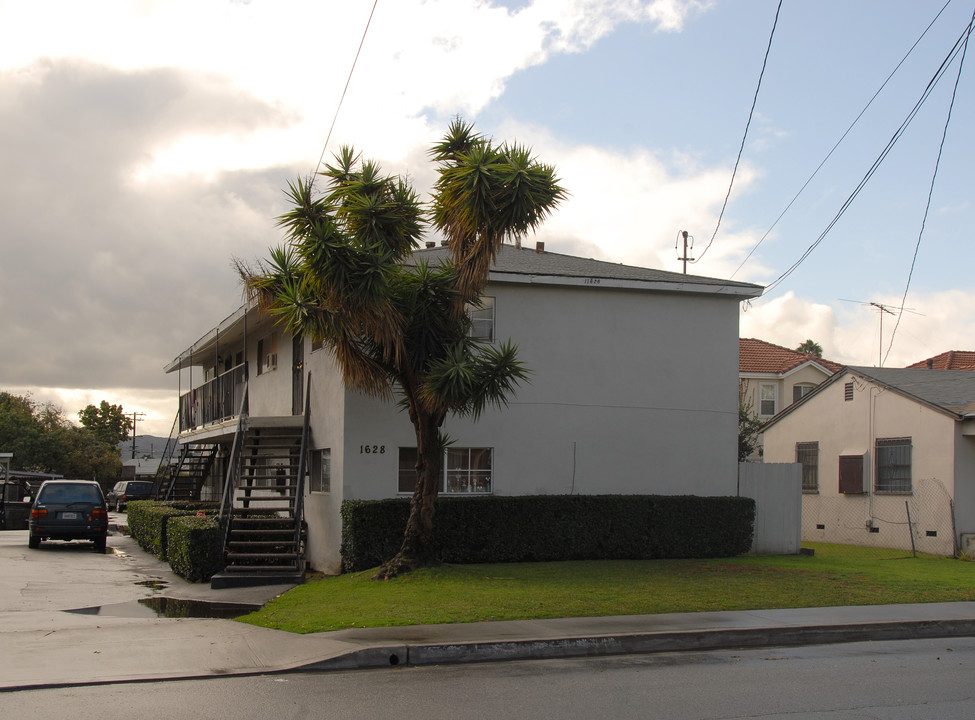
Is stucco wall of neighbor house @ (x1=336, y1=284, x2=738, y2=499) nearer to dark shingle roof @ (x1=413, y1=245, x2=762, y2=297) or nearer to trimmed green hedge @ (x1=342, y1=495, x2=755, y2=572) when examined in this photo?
dark shingle roof @ (x1=413, y1=245, x2=762, y2=297)

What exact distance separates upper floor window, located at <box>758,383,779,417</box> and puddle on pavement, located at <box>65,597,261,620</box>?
30.6 metres

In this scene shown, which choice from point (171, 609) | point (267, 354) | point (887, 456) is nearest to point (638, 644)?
point (171, 609)

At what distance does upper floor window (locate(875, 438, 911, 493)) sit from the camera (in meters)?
21.6

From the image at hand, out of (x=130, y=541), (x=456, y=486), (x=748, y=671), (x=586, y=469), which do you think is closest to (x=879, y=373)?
(x=586, y=469)

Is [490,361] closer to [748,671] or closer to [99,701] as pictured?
[748,671]

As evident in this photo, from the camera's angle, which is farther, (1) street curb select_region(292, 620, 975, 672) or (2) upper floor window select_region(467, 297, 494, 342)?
(2) upper floor window select_region(467, 297, 494, 342)

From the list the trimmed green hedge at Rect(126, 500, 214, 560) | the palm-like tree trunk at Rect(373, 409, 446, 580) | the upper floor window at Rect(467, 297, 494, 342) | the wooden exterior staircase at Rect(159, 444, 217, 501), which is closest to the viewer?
the palm-like tree trunk at Rect(373, 409, 446, 580)

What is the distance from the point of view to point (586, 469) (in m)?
17.8

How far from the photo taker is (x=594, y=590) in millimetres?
12883

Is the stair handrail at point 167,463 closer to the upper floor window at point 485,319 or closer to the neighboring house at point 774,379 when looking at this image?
the upper floor window at point 485,319

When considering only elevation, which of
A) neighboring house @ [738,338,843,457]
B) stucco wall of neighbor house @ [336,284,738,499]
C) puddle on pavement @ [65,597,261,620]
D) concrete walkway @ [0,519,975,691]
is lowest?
puddle on pavement @ [65,597,261,620]

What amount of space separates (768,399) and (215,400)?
1003 inches

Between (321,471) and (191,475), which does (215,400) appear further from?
(191,475)

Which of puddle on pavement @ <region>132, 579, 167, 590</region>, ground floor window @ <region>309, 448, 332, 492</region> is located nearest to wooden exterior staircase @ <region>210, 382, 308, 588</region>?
ground floor window @ <region>309, 448, 332, 492</region>
